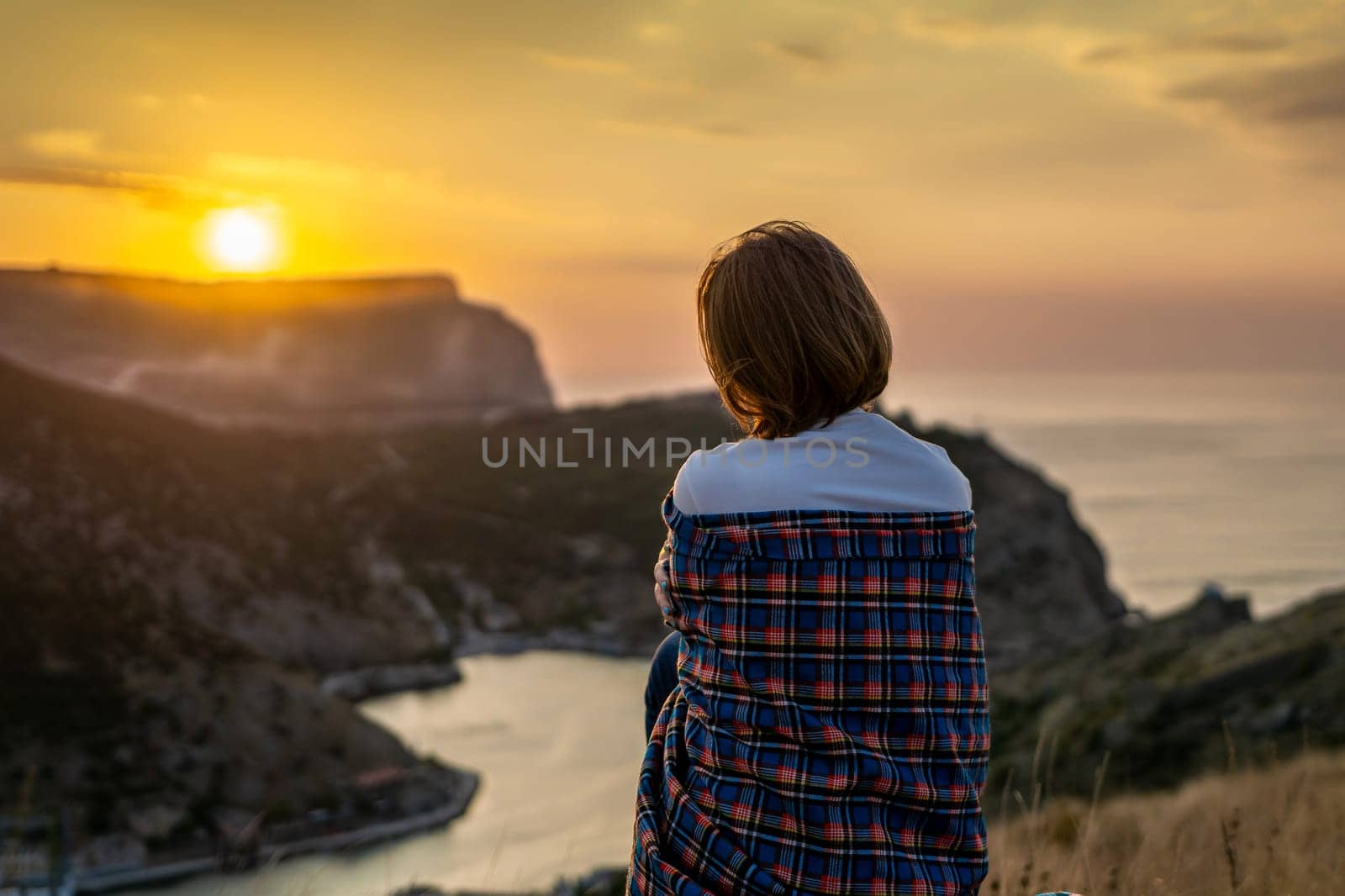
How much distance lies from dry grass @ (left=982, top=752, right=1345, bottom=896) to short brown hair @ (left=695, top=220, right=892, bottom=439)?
6.12ft

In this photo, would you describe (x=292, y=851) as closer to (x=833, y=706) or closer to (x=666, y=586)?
(x=666, y=586)

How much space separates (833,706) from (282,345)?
484 feet

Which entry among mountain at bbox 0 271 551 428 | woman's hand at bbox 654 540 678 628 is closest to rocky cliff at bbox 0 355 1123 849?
woman's hand at bbox 654 540 678 628

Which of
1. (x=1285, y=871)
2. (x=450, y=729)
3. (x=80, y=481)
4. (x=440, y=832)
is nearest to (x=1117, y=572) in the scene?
(x=450, y=729)

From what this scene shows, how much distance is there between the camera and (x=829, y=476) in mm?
1807

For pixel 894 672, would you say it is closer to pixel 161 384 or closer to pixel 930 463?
pixel 930 463

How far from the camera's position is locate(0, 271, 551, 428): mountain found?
109438mm

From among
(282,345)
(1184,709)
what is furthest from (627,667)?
(282,345)

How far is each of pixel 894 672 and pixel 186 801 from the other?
1576 inches

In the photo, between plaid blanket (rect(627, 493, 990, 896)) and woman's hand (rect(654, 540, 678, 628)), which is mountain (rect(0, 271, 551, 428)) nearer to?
woman's hand (rect(654, 540, 678, 628))

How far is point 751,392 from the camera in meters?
1.98

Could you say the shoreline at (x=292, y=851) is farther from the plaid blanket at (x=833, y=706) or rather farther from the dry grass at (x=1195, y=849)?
the plaid blanket at (x=833, y=706)

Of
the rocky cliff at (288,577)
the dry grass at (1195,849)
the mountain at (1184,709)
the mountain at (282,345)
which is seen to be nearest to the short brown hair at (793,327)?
the dry grass at (1195,849)

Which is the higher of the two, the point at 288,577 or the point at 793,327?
the point at 793,327
